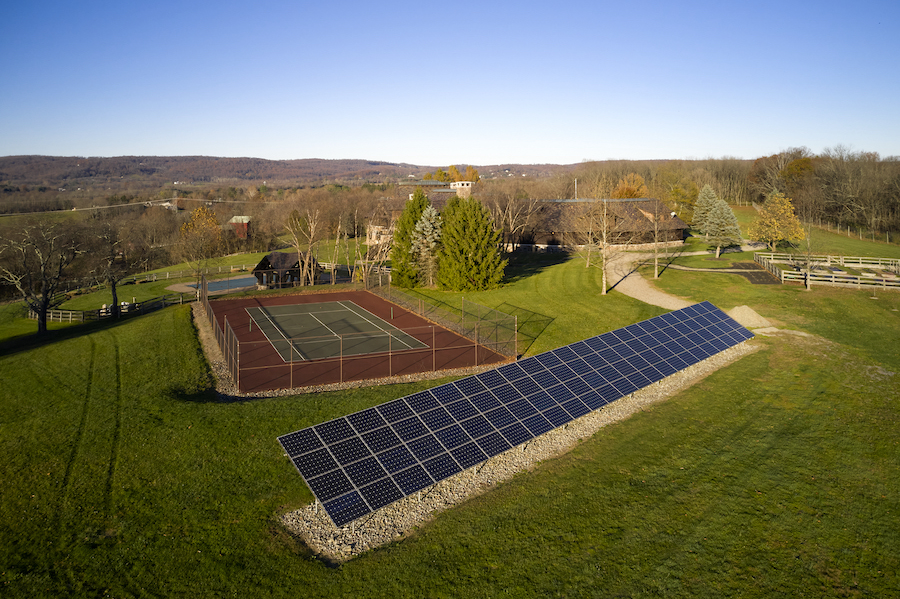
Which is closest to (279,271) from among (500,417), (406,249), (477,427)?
(406,249)

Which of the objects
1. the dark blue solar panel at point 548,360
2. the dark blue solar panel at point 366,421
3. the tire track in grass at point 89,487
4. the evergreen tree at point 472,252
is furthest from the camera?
the evergreen tree at point 472,252

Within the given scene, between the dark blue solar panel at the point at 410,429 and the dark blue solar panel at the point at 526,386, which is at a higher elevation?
the dark blue solar panel at the point at 526,386

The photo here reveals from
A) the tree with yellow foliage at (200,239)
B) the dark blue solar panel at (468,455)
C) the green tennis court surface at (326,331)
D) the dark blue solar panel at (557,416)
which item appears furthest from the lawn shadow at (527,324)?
the tree with yellow foliage at (200,239)

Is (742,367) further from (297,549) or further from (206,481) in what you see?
(206,481)

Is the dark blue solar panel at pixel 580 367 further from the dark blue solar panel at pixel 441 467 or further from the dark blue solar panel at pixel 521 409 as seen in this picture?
the dark blue solar panel at pixel 441 467

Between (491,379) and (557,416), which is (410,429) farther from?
(557,416)

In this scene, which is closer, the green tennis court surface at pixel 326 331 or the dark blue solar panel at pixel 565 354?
the dark blue solar panel at pixel 565 354

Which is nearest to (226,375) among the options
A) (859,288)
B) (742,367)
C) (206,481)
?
(206,481)
